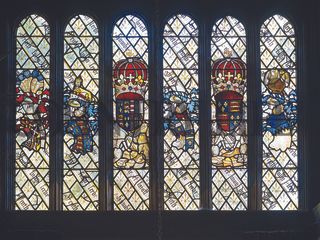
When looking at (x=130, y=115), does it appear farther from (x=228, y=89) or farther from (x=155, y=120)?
(x=228, y=89)

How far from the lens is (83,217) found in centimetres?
1048

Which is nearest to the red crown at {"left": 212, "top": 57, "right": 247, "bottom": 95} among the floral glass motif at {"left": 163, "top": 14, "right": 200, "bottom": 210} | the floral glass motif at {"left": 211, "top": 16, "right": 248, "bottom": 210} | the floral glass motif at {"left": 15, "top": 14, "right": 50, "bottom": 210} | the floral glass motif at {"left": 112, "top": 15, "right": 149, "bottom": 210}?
the floral glass motif at {"left": 211, "top": 16, "right": 248, "bottom": 210}

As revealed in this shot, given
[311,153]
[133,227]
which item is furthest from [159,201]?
[311,153]

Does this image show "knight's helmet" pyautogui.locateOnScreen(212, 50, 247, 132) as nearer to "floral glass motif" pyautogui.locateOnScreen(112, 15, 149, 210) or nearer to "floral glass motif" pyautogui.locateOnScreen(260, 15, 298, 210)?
"floral glass motif" pyautogui.locateOnScreen(260, 15, 298, 210)

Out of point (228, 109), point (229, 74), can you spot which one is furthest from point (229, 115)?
point (229, 74)

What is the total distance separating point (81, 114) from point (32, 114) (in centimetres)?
68

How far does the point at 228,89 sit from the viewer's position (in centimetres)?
1089

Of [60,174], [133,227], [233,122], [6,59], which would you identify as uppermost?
[6,59]

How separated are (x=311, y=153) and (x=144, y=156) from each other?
2.27 meters

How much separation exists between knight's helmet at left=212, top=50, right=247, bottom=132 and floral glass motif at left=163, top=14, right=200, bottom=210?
0.30 m

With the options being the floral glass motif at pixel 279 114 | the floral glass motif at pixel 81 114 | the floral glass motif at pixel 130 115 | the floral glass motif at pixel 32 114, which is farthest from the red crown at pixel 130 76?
the floral glass motif at pixel 279 114

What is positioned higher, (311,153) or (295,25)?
(295,25)

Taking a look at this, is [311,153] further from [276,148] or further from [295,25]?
[295,25]

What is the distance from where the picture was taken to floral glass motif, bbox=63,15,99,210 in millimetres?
10695
